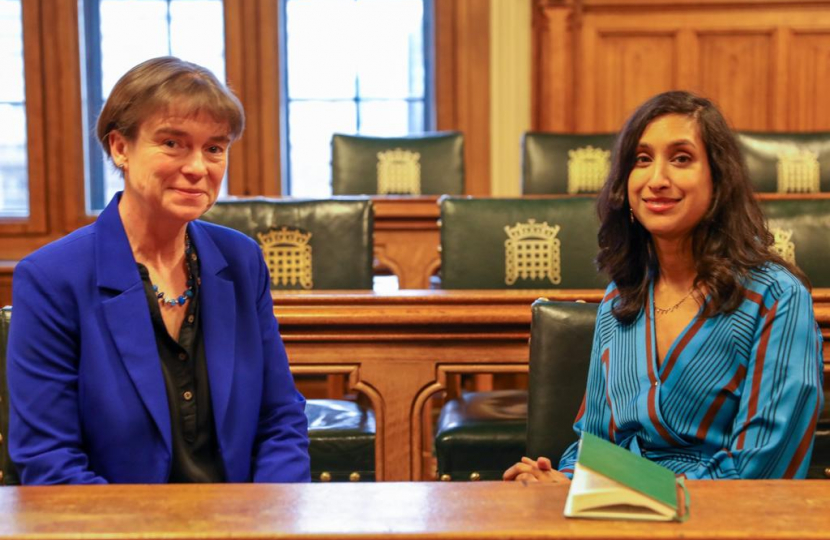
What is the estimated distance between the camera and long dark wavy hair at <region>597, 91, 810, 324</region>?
5.33 feet

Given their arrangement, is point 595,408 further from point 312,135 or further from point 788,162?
point 312,135

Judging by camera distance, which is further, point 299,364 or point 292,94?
point 292,94

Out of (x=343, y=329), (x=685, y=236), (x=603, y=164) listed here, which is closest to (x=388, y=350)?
(x=343, y=329)

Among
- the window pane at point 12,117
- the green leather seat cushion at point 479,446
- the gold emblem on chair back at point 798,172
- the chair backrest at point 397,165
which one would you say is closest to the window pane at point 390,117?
the chair backrest at point 397,165

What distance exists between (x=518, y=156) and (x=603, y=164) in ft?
4.89

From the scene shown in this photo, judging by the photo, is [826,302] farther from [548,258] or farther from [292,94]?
[292,94]

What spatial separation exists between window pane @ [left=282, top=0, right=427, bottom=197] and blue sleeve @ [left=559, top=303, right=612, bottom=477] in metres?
4.67

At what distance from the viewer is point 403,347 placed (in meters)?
2.18

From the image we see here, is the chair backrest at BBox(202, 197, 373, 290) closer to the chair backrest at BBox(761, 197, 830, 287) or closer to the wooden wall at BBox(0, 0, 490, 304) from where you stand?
the chair backrest at BBox(761, 197, 830, 287)

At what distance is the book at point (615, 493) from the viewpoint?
3.60 feet

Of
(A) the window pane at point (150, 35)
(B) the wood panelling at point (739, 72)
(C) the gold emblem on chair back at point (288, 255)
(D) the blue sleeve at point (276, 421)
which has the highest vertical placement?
(A) the window pane at point (150, 35)

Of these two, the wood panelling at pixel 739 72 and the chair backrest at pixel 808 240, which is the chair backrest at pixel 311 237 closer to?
the chair backrest at pixel 808 240

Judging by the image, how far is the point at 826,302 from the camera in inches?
84.5

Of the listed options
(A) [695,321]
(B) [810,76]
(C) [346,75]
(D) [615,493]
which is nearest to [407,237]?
(C) [346,75]
